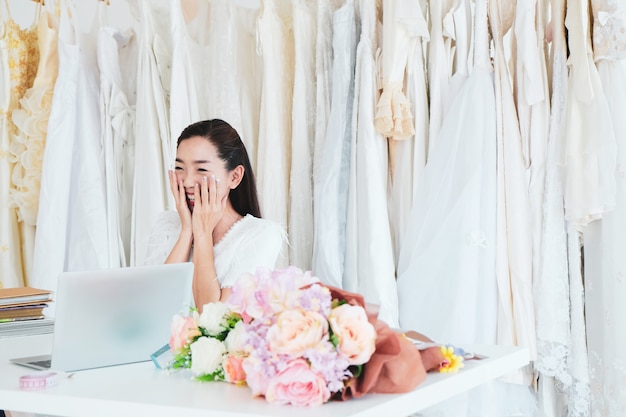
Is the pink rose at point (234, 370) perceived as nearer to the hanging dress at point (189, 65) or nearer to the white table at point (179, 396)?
the white table at point (179, 396)

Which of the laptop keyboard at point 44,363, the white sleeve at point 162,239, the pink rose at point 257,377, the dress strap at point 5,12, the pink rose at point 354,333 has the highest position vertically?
the dress strap at point 5,12

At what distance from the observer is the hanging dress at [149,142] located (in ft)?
8.98

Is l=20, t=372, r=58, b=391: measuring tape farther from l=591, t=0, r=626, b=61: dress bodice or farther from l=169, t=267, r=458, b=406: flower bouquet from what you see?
l=591, t=0, r=626, b=61: dress bodice

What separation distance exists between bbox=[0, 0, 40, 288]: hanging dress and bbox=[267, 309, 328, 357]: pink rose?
2216mm

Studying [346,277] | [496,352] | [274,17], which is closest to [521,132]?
[346,277]

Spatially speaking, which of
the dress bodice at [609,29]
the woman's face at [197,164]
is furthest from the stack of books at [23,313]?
the dress bodice at [609,29]

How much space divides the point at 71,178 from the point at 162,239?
65 cm

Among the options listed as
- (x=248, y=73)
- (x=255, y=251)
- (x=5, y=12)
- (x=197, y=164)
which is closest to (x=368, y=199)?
(x=255, y=251)

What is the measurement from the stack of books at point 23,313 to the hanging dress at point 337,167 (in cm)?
90

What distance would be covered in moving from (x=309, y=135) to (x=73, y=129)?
909mm

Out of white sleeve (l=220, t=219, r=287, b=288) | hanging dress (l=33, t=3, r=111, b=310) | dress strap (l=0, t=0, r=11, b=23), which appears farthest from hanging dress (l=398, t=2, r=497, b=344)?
dress strap (l=0, t=0, r=11, b=23)

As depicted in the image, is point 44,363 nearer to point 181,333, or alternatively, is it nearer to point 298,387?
point 181,333

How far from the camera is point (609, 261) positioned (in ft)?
6.72

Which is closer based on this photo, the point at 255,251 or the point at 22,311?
the point at 22,311
